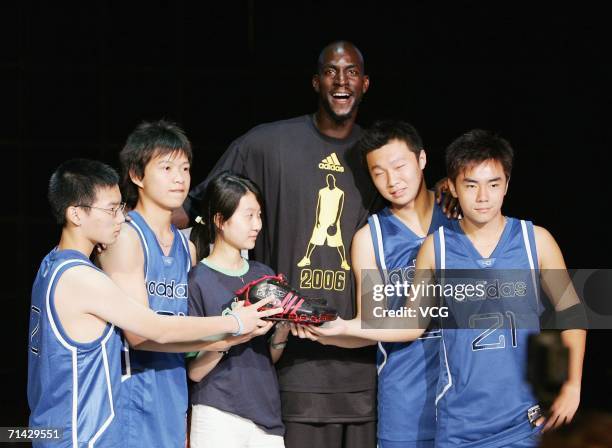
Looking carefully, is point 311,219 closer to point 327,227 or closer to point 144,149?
point 327,227

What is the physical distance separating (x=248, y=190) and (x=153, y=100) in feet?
6.39

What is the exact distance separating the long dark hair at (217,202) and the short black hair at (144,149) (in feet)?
0.47

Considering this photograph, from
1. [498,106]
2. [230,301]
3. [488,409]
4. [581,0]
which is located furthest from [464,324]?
[581,0]

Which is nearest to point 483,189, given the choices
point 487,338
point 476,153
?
point 476,153

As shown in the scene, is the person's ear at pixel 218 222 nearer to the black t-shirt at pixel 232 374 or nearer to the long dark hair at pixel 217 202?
the long dark hair at pixel 217 202

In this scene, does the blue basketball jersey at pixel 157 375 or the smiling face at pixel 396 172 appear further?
the smiling face at pixel 396 172

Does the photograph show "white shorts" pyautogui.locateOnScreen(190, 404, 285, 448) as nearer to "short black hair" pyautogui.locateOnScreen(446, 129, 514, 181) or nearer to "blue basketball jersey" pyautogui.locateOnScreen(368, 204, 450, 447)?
"blue basketball jersey" pyautogui.locateOnScreen(368, 204, 450, 447)

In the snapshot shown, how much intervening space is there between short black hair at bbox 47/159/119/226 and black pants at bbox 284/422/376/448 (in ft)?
3.42

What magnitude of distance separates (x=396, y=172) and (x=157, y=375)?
39.9 inches

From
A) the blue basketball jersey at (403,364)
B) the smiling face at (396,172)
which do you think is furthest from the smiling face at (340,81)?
the blue basketball jersey at (403,364)

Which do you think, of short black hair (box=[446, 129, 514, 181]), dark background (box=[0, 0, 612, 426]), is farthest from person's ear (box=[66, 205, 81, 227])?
dark background (box=[0, 0, 612, 426])

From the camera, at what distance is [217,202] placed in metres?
3.04

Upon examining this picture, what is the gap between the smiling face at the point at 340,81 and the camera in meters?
3.25

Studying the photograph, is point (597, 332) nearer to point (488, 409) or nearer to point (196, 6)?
point (488, 409)
